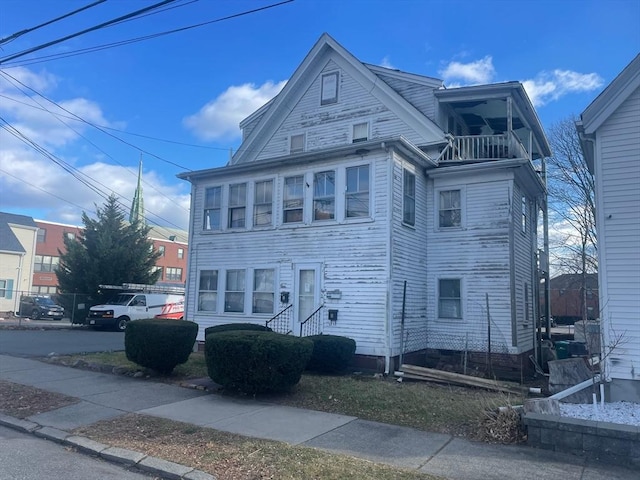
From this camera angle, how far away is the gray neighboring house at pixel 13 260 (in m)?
39.3

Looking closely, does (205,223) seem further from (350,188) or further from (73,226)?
(73,226)

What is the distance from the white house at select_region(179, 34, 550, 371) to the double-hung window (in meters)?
0.05

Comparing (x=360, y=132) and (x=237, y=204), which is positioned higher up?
(x=360, y=132)

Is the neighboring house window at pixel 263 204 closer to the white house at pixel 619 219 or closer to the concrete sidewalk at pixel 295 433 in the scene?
the concrete sidewalk at pixel 295 433

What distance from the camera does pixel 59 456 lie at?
20.5 feet

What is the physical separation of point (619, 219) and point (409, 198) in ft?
19.1

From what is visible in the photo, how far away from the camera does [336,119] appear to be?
1791 cm

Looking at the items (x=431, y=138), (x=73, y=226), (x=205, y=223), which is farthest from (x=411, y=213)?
(x=73, y=226)

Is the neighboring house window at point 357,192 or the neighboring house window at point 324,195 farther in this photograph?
the neighboring house window at point 324,195

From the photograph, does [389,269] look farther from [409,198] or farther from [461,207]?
[461,207]

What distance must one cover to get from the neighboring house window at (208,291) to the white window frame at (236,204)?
70.2 inches

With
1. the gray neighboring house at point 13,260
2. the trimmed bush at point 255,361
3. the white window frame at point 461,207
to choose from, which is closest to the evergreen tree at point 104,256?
the gray neighboring house at point 13,260

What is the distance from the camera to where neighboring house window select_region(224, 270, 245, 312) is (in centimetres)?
1603

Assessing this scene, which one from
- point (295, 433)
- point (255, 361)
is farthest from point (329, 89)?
point (295, 433)
